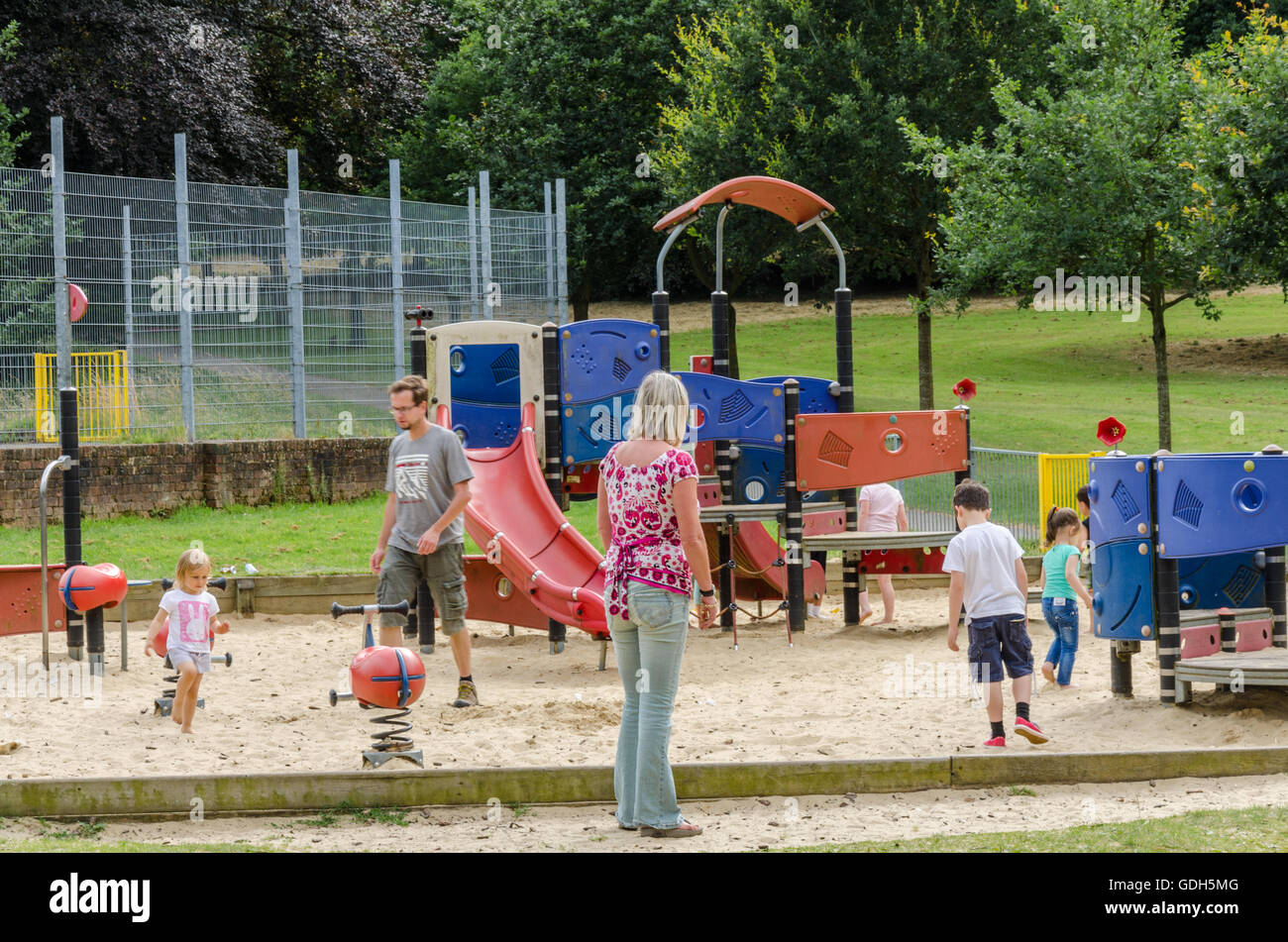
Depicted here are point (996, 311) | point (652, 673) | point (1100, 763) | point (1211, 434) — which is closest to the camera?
point (652, 673)

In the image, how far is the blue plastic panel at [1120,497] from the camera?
28.0ft

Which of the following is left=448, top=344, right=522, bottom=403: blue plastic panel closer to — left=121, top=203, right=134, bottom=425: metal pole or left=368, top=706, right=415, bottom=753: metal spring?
left=368, top=706, right=415, bottom=753: metal spring

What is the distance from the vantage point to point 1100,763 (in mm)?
6707

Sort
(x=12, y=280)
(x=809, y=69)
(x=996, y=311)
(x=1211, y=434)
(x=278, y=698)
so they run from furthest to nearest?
(x=996, y=311) → (x=809, y=69) → (x=1211, y=434) → (x=12, y=280) → (x=278, y=698)

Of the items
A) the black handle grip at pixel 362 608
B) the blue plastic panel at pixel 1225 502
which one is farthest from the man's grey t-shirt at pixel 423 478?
the blue plastic panel at pixel 1225 502

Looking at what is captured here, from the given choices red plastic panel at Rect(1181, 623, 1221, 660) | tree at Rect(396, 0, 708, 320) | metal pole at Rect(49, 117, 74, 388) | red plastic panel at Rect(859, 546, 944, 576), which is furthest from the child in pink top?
tree at Rect(396, 0, 708, 320)

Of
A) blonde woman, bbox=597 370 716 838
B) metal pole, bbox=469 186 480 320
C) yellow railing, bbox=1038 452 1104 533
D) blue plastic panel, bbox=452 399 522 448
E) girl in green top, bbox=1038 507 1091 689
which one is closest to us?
blonde woman, bbox=597 370 716 838

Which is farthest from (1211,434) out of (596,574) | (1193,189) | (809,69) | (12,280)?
(12,280)

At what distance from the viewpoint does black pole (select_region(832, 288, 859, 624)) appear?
1273 centimetres

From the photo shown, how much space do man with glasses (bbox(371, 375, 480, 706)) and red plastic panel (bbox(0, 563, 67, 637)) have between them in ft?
9.79

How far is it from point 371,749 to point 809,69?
22.6 metres

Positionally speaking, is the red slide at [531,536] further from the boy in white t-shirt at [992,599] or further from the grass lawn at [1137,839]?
the grass lawn at [1137,839]
